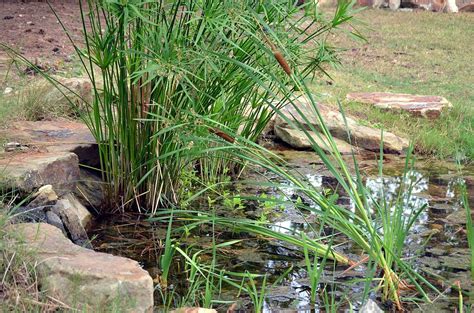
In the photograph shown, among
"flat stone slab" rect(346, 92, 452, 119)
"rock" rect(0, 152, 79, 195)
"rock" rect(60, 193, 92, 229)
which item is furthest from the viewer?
"flat stone slab" rect(346, 92, 452, 119)

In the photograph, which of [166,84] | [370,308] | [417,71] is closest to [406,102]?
[417,71]

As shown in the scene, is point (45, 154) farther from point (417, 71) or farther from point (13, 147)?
point (417, 71)

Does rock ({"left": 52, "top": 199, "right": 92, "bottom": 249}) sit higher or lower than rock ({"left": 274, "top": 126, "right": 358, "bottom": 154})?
higher

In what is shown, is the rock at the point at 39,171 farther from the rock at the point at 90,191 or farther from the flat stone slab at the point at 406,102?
the flat stone slab at the point at 406,102

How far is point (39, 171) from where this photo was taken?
3.68 m

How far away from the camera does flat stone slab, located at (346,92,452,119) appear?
262 inches

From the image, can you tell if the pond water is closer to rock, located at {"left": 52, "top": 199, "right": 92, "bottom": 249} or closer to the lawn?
rock, located at {"left": 52, "top": 199, "right": 92, "bottom": 249}

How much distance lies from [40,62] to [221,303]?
453 centimetres

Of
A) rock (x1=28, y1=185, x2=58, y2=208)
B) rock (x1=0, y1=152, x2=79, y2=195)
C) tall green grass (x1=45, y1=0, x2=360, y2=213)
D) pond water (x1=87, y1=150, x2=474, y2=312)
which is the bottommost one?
pond water (x1=87, y1=150, x2=474, y2=312)

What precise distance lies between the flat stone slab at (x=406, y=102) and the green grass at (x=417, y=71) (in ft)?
0.26

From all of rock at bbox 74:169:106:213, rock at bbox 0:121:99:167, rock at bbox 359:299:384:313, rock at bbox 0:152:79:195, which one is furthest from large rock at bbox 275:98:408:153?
rock at bbox 359:299:384:313

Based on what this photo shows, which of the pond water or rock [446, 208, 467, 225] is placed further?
rock [446, 208, 467, 225]

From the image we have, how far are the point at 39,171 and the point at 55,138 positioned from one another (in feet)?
2.74

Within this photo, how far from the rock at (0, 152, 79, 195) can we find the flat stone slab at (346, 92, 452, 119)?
3.47 m
